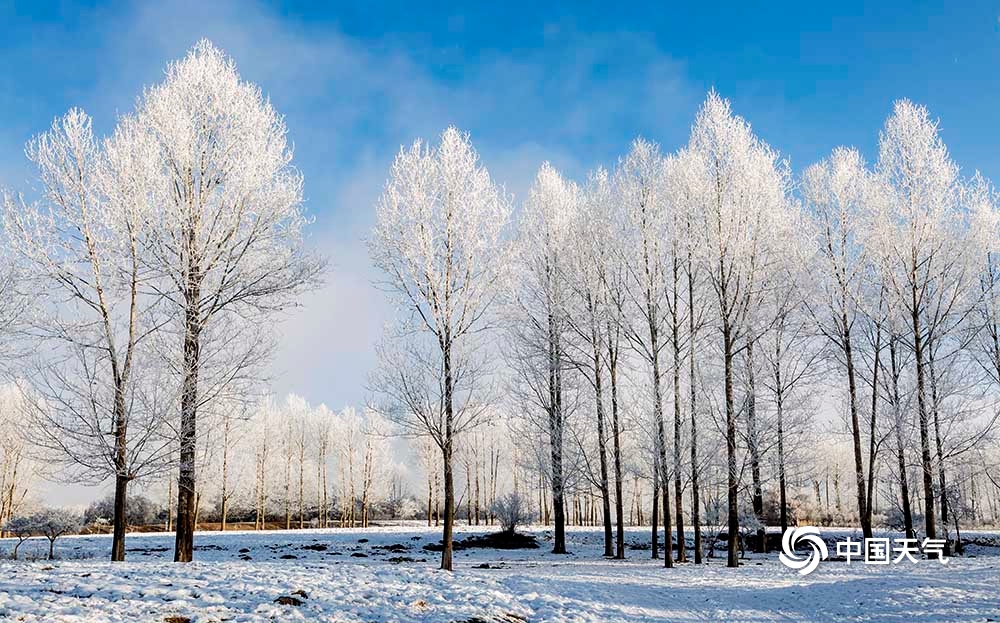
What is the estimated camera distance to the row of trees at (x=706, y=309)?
15188 mm

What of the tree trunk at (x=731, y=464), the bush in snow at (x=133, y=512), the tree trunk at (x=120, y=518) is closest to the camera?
the tree trunk at (x=120, y=518)

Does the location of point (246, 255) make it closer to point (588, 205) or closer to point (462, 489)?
point (588, 205)

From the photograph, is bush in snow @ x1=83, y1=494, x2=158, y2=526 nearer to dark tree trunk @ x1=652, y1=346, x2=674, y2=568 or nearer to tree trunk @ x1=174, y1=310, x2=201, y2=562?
tree trunk @ x1=174, y1=310, x2=201, y2=562

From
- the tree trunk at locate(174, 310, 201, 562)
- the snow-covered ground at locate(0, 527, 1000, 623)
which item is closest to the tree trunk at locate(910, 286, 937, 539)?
the snow-covered ground at locate(0, 527, 1000, 623)

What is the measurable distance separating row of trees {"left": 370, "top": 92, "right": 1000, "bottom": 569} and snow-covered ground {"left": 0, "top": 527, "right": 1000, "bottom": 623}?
9.97 feet

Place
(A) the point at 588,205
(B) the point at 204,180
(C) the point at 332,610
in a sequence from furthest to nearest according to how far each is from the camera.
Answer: (A) the point at 588,205 → (B) the point at 204,180 → (C) the point at 332,610

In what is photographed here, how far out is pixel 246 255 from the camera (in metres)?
14.0

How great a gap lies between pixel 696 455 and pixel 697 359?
2704 mm

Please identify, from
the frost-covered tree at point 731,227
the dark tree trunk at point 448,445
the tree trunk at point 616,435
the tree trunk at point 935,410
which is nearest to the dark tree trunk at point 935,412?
the tree trunk at point 935,410

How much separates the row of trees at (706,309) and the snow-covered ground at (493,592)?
9.97 ft

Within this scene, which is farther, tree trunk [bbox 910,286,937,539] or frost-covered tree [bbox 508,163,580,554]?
frost-covered tree [bbox 508,163,580,554]

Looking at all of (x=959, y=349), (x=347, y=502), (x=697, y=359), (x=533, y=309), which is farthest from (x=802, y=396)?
(x=347, y=502)

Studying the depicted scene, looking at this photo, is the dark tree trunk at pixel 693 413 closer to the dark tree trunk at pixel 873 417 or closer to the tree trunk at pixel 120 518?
the dark tree trunk at pixel 873 417

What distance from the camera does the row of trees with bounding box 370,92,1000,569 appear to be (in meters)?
15.2
